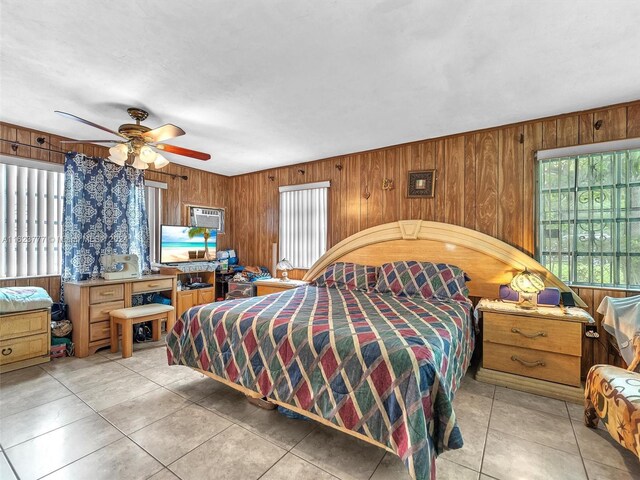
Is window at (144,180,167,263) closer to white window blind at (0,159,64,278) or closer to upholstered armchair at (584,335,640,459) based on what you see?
white window blind at (0,159,64,278)

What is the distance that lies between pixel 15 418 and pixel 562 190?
4.88 m

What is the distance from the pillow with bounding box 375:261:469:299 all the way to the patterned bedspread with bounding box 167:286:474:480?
8.6 inches


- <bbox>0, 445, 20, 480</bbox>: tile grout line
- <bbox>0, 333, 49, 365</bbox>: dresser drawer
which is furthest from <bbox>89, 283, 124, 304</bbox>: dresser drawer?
<bbox>0, 445, 20, 480</bbox>: tile grout line

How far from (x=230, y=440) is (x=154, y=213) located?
11.9 feet

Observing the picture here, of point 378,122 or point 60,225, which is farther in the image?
point 60,225

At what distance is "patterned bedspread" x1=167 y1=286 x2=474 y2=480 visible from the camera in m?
1.46

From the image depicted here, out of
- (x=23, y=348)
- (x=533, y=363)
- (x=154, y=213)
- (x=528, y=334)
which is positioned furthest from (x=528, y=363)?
(x=154, y=213)

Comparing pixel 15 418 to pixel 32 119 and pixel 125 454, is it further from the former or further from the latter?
pixel 32 119

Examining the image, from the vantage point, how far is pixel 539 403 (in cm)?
235

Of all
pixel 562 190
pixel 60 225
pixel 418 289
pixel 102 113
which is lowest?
pixel 418 289

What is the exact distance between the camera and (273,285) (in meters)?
4.22

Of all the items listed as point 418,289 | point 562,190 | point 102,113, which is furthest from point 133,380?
point 562,190

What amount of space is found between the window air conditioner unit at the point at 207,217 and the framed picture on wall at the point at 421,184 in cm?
335

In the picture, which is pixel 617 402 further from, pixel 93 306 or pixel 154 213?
pixel 154 213
